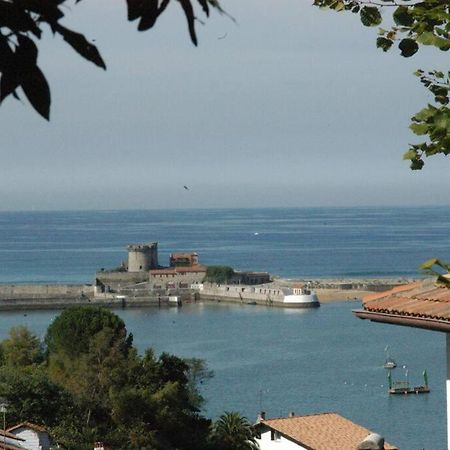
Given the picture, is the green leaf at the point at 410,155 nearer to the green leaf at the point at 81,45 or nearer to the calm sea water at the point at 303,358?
the green leaf at the point at 81,45

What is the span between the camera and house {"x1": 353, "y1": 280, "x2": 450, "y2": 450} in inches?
134

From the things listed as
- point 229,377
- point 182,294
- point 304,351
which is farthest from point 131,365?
point 182,294

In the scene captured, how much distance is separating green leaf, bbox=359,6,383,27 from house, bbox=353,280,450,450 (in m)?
0.73

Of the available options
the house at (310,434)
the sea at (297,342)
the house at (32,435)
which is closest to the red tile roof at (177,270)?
the sea at (297,342)

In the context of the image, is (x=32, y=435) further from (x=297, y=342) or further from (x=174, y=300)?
(x=174, y=300)

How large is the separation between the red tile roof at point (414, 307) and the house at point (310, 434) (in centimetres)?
1085

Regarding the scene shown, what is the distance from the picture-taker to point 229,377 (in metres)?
33.0

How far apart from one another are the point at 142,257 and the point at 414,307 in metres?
66.8

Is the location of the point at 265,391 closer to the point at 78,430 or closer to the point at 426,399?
the point at 426,399

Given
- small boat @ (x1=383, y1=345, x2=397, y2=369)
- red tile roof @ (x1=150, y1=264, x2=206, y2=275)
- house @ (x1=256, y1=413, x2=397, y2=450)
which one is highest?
house @ (x1=256, y1=413, x2=397, y2=450)

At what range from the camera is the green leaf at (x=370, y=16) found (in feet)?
9.90

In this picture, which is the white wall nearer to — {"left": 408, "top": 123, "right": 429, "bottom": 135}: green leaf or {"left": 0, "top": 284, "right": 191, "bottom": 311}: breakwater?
{"left": 408, "top": 123, "right": 429, "bottom": 135}: green leaf

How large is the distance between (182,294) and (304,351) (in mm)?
24007

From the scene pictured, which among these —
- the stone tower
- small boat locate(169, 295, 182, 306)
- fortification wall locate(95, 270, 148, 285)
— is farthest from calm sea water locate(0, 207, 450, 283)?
small boat locate(169, 295, 182, 306)
